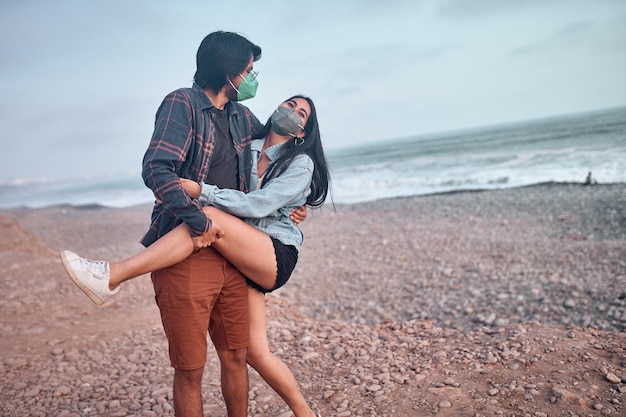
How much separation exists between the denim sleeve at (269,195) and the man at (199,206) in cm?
13

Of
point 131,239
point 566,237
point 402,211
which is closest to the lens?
point 566,237

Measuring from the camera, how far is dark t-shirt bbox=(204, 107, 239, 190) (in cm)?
261

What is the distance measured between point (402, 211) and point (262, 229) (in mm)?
13239

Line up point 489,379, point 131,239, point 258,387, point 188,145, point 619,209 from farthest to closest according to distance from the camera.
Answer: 1. point 131,239
2. point 619,209
3. point 258,387
4. point 489,379
5. point 188,145

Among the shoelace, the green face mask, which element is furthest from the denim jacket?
A: the shoelace

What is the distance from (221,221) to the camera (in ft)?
7.93

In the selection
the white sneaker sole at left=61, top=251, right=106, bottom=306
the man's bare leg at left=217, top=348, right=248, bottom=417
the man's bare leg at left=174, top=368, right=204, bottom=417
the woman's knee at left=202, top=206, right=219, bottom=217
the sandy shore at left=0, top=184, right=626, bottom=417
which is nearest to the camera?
the white sneaker sole at left=61, top=251, right=106, bottom=306

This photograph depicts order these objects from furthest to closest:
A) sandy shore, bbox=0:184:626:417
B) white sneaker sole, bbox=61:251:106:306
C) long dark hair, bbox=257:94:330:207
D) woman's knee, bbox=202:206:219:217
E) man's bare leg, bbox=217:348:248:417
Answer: sandy shore, bbox=0:184:626:417 → long dark hair, bbox=257:94:330:207 → man's bare leg, bbox=217:348:248:417 → woman's knee, bbox=202:206:219:217 → white sneaker sole, bbox=61:251:106:306

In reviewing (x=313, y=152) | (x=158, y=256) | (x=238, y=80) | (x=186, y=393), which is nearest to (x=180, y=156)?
(x=158, y=256)

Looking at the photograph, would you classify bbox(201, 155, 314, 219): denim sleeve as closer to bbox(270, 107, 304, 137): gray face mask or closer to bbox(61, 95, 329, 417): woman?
bbox(61, 95, 329, 417): woman

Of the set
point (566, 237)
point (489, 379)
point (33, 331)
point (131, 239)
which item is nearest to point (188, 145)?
point (489, 379)

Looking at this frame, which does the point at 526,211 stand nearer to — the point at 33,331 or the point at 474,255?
the point at 474,255

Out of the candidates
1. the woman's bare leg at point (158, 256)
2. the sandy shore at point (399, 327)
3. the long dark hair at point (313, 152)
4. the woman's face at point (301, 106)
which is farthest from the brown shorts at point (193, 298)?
the sandy shore at point (399, 327)

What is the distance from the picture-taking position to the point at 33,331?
209 inches
